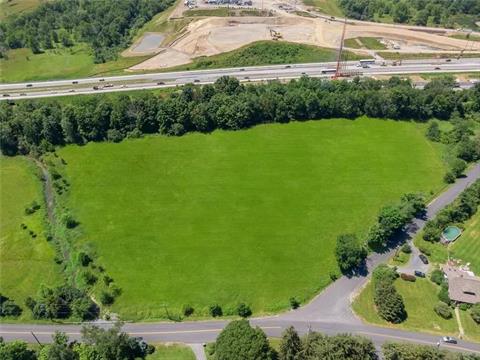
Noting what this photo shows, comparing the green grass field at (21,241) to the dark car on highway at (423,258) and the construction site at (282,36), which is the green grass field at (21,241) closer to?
the construction site at (282,36)

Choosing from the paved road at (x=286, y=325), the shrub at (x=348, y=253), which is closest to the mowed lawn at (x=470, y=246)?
the paved road at (x=286, y=325)

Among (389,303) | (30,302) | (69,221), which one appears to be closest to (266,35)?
(69,221)

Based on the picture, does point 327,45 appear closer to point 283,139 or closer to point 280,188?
point 283,139

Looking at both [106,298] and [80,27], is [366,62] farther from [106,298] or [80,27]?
[80,27]

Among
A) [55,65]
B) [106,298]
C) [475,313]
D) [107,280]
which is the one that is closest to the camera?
[475,313]

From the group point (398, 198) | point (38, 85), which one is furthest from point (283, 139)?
point (38, 85)
